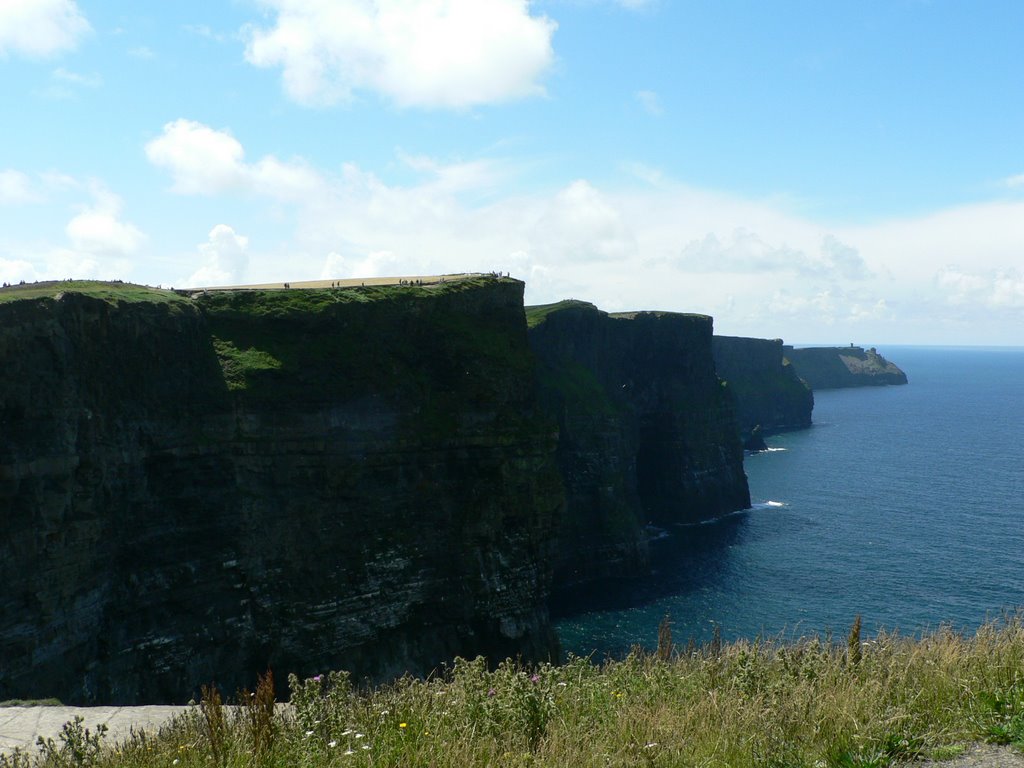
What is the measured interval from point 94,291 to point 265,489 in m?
14.1

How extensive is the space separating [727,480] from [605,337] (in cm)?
2585

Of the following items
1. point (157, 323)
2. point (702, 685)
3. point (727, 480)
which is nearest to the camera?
point (702, 685)

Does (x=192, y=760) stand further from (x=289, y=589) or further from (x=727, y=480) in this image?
(x=727, y=480)

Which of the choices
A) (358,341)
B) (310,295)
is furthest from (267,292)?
(358,341)

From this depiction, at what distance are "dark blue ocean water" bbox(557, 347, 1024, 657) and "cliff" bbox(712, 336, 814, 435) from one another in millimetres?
41631

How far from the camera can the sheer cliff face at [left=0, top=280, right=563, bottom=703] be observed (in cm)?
3594

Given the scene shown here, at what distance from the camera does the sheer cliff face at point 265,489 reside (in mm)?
35938

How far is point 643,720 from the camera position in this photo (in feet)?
33.2

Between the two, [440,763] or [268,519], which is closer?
[440,763]

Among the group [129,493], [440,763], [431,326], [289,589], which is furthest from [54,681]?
[440,763]

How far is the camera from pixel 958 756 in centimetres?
889

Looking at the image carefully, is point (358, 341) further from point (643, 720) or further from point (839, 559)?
point (839, 559)

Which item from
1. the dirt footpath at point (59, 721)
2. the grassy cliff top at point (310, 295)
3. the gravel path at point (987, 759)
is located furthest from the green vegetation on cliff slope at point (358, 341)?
the gravel path at point (987, 759)

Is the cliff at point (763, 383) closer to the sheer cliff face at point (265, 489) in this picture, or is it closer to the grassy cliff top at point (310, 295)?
the sheer cliff face at point (265, 489)
